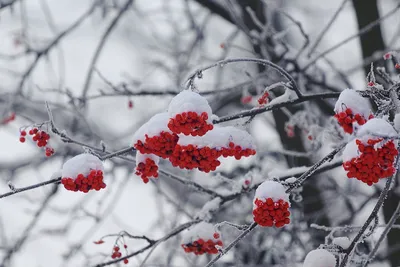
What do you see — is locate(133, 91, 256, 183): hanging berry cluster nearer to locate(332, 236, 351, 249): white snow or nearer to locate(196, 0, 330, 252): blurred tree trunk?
locate(332, 236, 351, 249): white snow

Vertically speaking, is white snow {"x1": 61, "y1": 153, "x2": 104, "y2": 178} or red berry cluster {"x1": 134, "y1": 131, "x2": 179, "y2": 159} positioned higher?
white snow {"x1": 61, "y1": 153, "x2": 104, "y2": 178}

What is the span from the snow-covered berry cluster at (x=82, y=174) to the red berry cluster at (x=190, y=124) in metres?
0.49

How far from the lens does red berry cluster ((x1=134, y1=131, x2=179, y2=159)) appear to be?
2225mm

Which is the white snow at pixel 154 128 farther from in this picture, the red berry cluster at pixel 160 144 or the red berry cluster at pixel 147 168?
the red berry cluster at pixel 147 168

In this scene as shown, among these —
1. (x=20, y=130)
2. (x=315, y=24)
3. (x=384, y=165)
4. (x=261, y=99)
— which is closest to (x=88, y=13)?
(x=20, y=130)

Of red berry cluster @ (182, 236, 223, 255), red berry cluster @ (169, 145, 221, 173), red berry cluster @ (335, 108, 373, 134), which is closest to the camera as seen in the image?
A: red berry cluster @ (335, 108, 373, 134)

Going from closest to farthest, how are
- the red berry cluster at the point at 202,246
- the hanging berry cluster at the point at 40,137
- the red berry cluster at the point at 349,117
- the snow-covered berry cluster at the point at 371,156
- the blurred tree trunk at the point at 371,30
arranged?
the snow-covered berry cluster at the point at 371,156, the red berry cluster at the point at 349,117, the hanging berry cluster at the point at 40,137, the red berry cluster at the point at 202,246, the blurred tree trunk at the point at 371,30

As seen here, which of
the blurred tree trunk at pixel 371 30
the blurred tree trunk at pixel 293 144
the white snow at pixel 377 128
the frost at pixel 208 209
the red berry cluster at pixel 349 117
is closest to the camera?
the white snow at pixel 377 128

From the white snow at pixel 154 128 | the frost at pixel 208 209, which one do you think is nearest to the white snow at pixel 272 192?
the white snow at pixel 154 128

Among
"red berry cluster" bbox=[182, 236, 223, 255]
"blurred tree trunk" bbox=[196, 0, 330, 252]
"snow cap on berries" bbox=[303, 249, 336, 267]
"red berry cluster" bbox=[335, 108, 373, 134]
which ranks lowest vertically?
"snow cap on berries" bbox=[303, 249, 336, 267]

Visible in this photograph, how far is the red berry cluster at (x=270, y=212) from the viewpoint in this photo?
2.14 m

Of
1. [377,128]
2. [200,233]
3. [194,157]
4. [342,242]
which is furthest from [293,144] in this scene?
[377,128]

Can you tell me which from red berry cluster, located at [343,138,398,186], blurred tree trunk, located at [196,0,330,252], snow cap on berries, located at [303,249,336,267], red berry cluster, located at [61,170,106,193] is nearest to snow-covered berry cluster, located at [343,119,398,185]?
red berry cluster, located at [343,138,398,186]

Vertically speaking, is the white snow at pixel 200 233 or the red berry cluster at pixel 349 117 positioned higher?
the white snow at pixel 200 233
